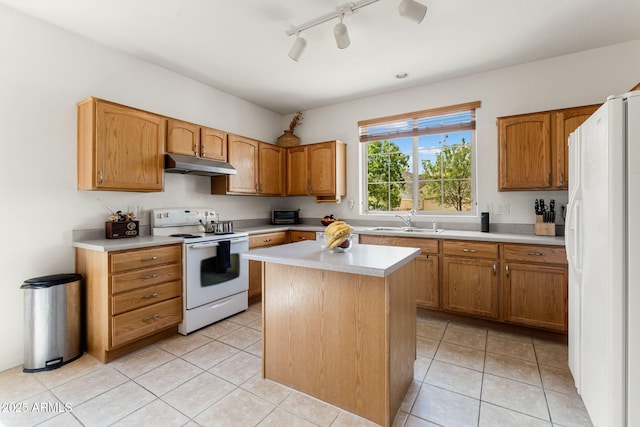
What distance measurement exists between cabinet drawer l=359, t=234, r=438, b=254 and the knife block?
101 centimetres

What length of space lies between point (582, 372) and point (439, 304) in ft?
4.79

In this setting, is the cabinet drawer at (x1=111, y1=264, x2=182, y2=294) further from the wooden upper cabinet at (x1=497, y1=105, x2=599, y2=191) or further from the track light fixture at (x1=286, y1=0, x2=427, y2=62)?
the wooden upper cabinet at (x1=497, y1=105, x2=599, y2=191)

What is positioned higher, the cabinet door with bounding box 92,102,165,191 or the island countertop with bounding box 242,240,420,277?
the cabinet door with bounding box 92,102,165,191

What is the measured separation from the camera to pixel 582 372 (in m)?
1.73

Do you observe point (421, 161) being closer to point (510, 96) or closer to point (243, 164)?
point (510, 96)

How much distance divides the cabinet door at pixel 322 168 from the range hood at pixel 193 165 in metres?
1.28

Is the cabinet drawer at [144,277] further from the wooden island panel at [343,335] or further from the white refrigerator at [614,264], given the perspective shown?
the white refrigerator at [614,264]

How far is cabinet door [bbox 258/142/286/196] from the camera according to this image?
167 inches

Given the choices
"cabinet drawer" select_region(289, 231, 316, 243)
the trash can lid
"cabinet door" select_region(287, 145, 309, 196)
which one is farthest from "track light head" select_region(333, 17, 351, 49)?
the trash can lid

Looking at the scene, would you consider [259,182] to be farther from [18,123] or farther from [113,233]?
[18,123]

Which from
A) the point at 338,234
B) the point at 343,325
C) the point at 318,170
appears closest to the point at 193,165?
the point at 318,170

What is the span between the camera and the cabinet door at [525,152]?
Result: 2855 mm

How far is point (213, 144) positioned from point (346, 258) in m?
2.55

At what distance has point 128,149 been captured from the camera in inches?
107
